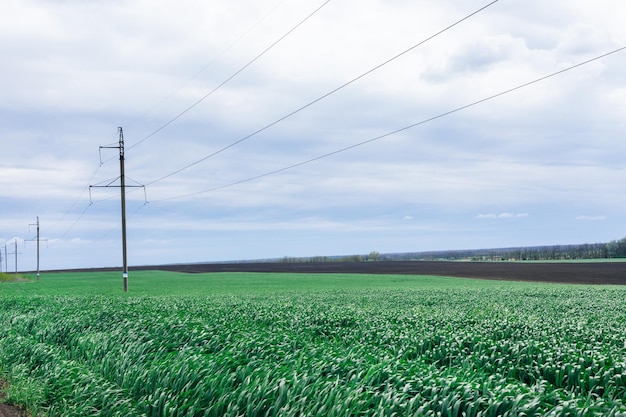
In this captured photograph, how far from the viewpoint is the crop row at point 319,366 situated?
7.06 m

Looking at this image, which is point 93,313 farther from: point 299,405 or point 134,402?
point 299,405

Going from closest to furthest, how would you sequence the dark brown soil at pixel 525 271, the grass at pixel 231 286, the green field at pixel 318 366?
the green field at pixel 318 366, the grass at pixel 231 286, the dark brown soil at pixel 525 271

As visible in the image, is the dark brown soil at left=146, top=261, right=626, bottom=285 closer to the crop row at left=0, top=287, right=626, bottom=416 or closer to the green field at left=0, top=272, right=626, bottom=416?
the green field at left=0, top=272, right=626, bottom=416

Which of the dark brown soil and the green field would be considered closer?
the green field

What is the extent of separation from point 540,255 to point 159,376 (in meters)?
173

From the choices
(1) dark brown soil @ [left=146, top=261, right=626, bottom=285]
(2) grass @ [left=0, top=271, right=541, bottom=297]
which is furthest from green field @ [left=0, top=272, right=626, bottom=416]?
(1) dark brown soil @ [left=146, top=261, right=626, bottom=285]

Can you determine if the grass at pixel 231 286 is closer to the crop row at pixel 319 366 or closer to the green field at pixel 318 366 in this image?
the green field at pixel 318 366

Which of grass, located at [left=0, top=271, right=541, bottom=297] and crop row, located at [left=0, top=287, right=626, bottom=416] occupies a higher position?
crop row, located at [left=0, top=287, right=626, bottom=416]

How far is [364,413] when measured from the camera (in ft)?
22.2

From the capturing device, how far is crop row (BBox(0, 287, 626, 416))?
7.06 meters

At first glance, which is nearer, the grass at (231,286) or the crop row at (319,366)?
the crop row at (319,366)

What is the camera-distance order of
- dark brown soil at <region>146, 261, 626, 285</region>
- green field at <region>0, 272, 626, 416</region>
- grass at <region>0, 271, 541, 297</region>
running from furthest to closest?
dark brown soil at <region>146, 261, 626, 285</region>, grass at <region>0, 271, 541, 297</region>, green field at <region>0, 272, 626, 416</region>

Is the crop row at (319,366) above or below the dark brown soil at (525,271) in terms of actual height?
above

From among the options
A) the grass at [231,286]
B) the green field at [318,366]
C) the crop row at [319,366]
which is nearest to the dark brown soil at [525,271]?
the grass at [231,286]
